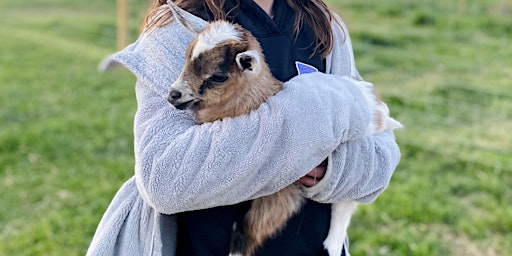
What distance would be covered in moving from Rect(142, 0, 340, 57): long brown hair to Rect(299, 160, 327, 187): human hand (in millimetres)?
305

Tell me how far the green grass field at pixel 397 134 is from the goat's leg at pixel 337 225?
1737 mm

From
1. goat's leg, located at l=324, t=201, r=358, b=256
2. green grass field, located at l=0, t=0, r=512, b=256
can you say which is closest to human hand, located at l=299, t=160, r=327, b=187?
goat's leg, located at l=324, t=201, r=358, b=256

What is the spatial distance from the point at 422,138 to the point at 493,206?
113 cm

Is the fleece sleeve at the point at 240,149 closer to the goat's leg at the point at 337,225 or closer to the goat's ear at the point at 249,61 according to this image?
the goat's ear at the point at 249,61

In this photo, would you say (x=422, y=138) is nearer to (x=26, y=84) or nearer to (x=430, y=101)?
(x=430, y=101)

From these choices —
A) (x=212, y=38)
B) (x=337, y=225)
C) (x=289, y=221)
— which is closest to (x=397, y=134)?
(x=337, y=225)

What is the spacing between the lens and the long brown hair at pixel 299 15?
146 cm

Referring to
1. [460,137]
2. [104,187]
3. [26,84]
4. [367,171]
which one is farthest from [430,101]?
[367,171]

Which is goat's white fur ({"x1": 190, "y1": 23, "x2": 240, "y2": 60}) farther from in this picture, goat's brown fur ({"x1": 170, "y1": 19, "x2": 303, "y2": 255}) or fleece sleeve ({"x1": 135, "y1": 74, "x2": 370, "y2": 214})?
fleece sleeve ({"x1": 135, "y1": 74, "x2": 370, "y2": 214})

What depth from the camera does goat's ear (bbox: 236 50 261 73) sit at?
4.54 ft

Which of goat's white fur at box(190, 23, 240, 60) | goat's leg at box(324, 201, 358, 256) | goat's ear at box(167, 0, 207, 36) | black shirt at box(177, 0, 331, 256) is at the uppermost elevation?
goat's ear at box(167, 0, 207, 36)

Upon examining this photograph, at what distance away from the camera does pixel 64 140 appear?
4.77 meters

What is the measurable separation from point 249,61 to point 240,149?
22 cm

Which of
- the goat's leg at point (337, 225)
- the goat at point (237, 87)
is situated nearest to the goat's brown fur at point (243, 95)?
the goat at point (237, 87)
